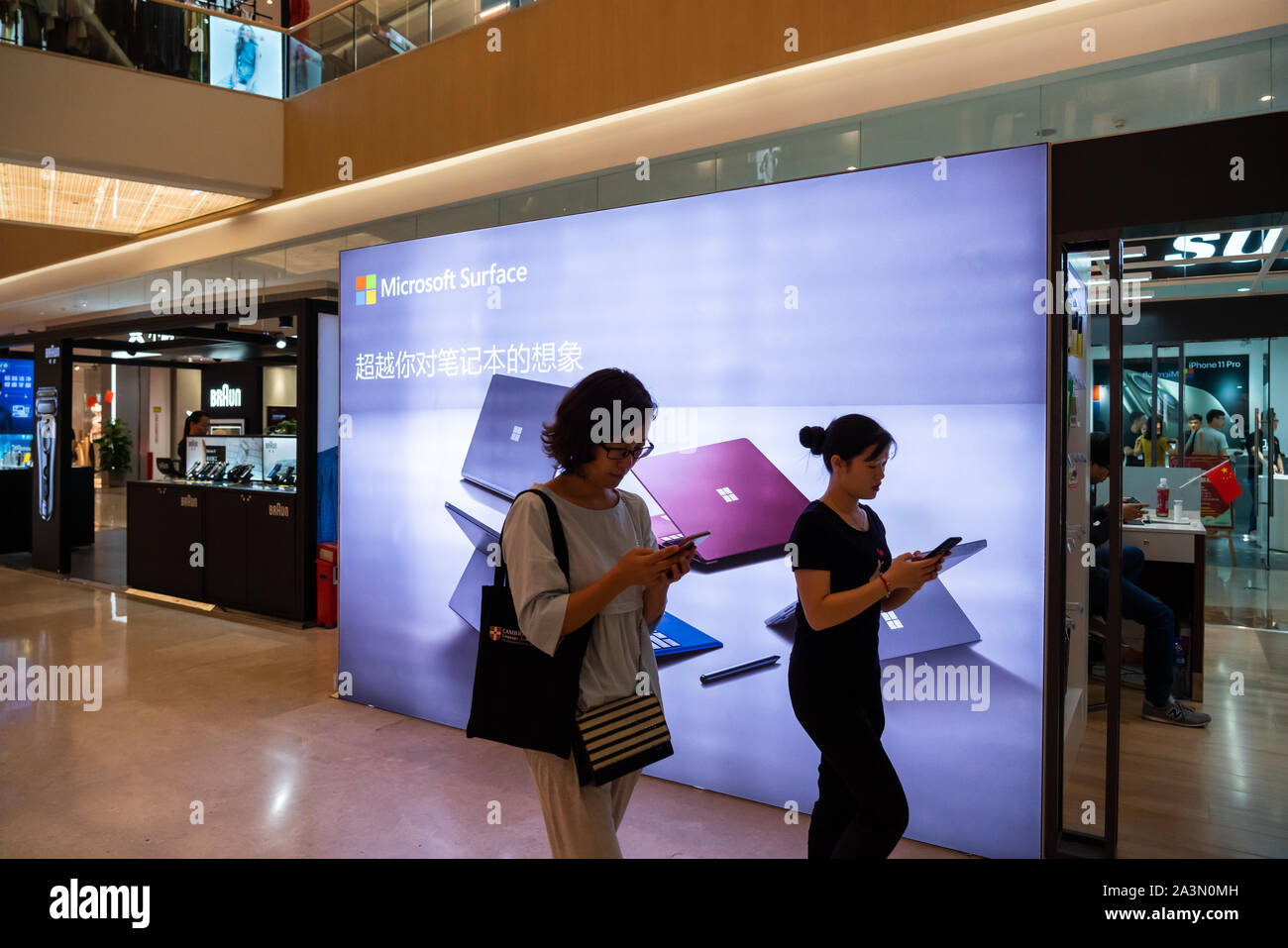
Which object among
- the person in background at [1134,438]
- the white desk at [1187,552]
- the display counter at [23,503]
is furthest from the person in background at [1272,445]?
the display counter at [23,503]

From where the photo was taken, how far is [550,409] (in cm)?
412

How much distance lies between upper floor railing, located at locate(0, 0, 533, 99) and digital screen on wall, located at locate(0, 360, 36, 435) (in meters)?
8.34

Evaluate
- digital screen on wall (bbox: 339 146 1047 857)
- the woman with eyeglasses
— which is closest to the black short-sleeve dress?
the woman with eyeglasses

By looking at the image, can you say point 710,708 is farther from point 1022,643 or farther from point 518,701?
point 518,701

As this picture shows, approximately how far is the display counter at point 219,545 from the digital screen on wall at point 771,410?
257 centimetres

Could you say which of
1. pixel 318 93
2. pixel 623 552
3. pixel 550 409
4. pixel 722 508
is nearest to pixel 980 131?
pixel 722 508

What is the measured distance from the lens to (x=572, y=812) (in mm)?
1820

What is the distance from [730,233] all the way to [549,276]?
1006mm

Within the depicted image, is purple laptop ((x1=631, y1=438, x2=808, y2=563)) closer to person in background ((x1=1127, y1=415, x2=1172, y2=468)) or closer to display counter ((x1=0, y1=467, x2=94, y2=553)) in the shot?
person in background ((x1=1127, y1=415, x2=1172, y2=468))

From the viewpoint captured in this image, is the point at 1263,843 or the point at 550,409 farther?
the point at 550,409

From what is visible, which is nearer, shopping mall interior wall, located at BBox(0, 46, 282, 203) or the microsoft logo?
the microsoft logo

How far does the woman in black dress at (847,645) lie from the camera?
2.13 meters

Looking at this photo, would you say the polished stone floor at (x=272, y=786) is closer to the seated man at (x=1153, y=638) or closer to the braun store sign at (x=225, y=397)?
the seated man at (x=1153, y=638)

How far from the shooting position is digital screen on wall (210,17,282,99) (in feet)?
20.2
